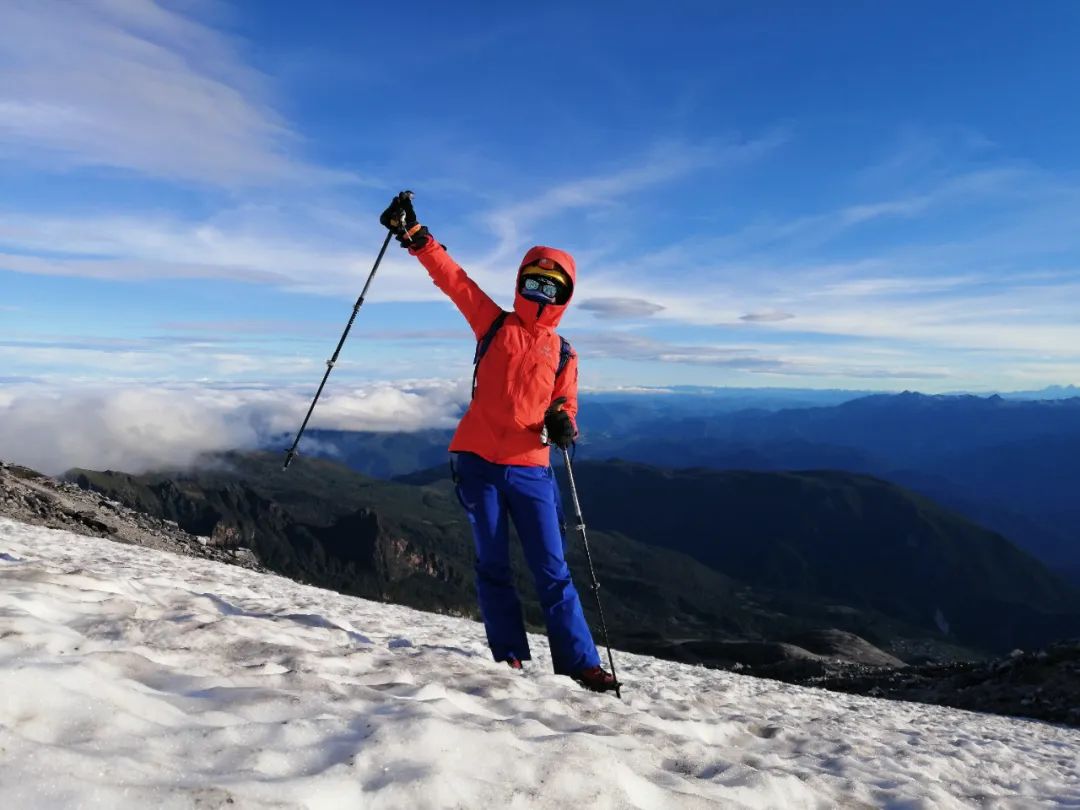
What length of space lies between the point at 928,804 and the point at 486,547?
4.96 meters

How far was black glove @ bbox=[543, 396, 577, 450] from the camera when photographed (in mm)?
8055

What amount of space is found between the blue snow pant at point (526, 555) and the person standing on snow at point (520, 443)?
0.04 feet

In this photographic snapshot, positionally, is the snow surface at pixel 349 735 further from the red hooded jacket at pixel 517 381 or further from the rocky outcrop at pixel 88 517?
the rocky outcrop at pixel 88 517

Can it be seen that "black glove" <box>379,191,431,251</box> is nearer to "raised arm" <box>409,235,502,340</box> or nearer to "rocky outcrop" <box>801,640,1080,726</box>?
"raised arm" <box>409,235,502,340</box>

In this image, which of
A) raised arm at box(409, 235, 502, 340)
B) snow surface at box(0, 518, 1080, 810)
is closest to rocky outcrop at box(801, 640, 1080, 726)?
snow surface at box(0, 518, 1080, 810)

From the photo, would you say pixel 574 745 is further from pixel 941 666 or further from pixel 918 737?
pixel 941 666

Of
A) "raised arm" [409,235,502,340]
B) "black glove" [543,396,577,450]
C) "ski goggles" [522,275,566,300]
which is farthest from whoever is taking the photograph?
"raised arm" [409,235,502,340]

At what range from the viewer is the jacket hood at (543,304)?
8.27 m

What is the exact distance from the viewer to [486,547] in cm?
821

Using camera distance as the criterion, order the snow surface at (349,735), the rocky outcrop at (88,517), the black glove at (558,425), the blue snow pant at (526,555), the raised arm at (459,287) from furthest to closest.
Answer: the rocky outcrop at (88,517) → the raised arm at (459,287) → the black glove at (558,425) → the blue snow pant at (526,555) → the snow surface at (349,735)

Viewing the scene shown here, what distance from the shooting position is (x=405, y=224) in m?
8.65

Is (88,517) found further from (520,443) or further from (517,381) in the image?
(517,381)

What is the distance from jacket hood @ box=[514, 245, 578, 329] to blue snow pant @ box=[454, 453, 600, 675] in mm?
1850

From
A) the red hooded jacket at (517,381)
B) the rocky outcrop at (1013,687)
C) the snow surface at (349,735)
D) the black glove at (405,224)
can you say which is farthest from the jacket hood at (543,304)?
the rocky outcrop at (1013,687)
